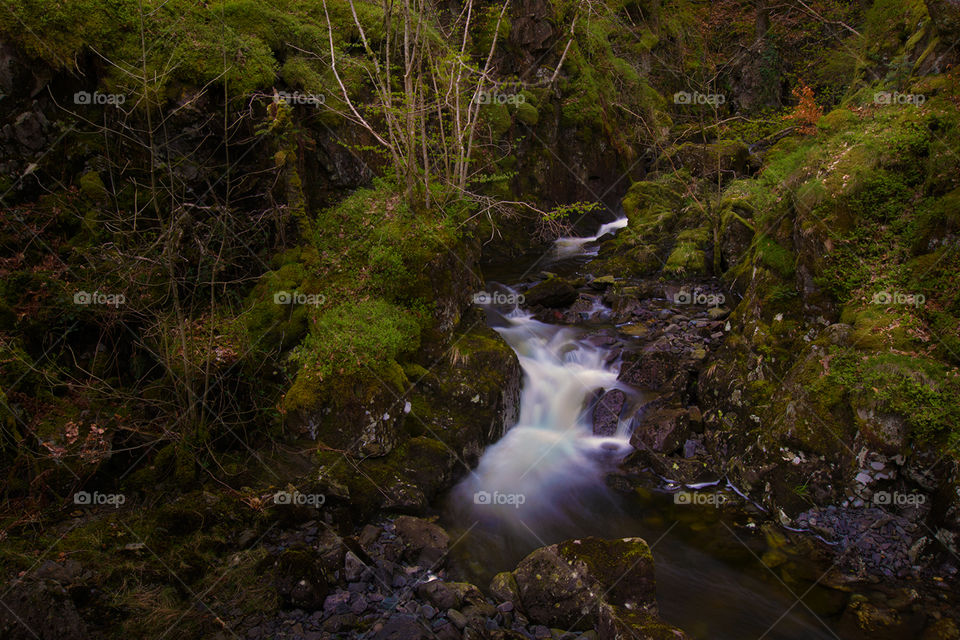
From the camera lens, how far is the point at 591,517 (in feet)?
23.3

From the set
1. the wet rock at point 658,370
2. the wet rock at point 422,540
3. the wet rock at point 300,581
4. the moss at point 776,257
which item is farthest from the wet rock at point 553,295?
the wet rock at point 300,581

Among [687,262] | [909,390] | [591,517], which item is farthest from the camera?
[687,262]

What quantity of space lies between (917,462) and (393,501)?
244 inches

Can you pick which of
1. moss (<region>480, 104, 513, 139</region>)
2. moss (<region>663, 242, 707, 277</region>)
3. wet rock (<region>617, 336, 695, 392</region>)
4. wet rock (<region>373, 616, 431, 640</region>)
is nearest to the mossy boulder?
moss (<region>663, 242, 707, 277</region>)

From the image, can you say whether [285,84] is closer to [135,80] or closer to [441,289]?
[135,80]

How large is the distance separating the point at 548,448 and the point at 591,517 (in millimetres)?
1554

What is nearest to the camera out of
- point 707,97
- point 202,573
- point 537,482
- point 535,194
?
point 202,573

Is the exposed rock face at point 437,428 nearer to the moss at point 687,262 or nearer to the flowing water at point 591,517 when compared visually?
the flowing water at point 591,517

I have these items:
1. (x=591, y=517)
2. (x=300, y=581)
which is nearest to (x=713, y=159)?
(x=591, y=517)

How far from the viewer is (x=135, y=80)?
714cm

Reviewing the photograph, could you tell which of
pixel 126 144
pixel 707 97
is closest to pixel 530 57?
pixel 707 97

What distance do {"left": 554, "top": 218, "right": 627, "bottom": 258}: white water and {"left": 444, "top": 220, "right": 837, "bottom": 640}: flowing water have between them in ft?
24.0

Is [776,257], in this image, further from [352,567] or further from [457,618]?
[352,567]

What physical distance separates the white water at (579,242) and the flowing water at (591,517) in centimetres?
730
